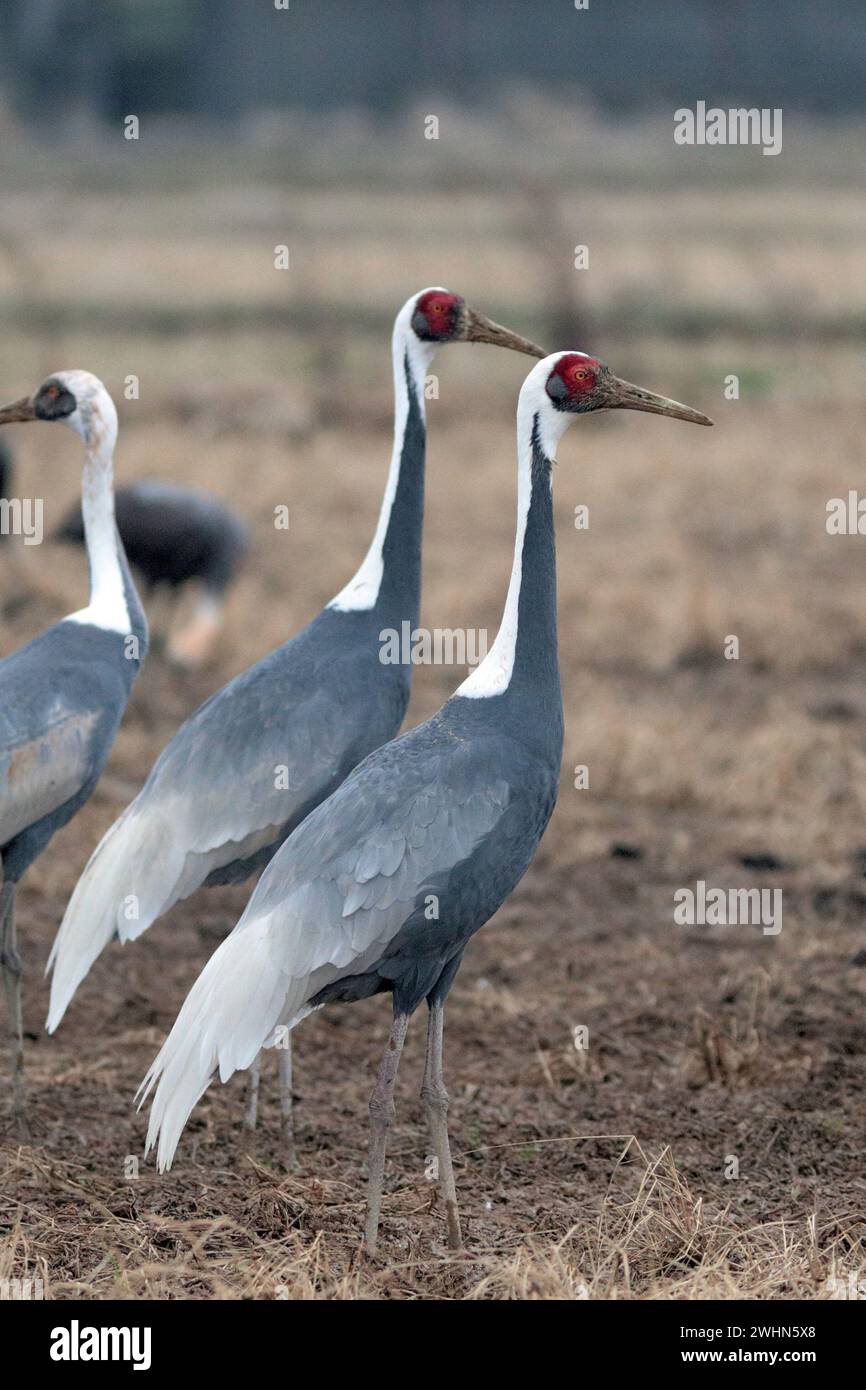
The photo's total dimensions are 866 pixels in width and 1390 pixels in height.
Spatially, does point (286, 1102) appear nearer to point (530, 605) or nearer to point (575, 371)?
point (530, 605)

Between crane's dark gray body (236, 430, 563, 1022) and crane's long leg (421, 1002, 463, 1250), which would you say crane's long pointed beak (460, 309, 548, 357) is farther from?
crane's long leg (421, 1002, 463, 1250)

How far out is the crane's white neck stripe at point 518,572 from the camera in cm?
439

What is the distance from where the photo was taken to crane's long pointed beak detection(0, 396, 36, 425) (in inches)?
221

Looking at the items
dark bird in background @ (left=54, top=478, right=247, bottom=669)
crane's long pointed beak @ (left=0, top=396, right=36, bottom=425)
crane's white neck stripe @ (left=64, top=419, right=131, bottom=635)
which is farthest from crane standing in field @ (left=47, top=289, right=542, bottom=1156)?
dark bird in background @ (left=54, top=478, right=247, bottom=669)

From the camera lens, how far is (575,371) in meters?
4.43

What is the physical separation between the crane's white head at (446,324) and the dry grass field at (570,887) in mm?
1940

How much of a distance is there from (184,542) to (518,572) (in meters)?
5.40

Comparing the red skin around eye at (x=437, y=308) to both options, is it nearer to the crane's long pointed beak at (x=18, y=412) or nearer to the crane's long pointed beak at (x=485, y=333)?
the crane's long pointed beak at (x=485, y=333)

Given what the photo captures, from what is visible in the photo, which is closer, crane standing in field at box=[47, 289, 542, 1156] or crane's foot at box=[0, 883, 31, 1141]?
crane standing in field at box=[47, 289, 542, 1156]

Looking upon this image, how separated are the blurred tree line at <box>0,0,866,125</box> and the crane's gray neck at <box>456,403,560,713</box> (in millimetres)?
35041

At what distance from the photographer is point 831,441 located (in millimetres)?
14320

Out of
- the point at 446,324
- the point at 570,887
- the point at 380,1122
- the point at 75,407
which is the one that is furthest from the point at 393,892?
the point at 570,887

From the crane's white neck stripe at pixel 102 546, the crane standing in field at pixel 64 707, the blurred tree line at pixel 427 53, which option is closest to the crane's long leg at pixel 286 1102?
the crane standing in field at pixel 64 707
